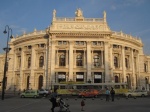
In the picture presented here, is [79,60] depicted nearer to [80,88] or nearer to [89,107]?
[80,88]

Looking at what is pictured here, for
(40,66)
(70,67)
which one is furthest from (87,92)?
(40,66)

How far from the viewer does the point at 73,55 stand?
52344mm

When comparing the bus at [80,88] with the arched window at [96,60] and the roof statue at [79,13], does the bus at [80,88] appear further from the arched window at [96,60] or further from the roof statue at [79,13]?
the roof statue at [79,13]

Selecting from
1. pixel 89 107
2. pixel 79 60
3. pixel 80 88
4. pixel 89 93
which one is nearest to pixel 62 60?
pixel 79 60

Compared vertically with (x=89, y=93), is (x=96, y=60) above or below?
above

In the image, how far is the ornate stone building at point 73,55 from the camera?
5143cm

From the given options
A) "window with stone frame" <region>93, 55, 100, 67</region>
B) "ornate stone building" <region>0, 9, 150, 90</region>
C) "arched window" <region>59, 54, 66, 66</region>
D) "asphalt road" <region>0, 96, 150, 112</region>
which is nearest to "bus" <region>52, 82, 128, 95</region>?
"ornate stone building" <region>0, 9, 150, 90</region>

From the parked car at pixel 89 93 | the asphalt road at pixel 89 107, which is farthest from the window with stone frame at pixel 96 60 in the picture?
the asphalt road at pixel 89 107

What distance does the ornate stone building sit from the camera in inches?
2025

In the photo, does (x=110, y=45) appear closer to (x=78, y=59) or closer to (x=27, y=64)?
(x=78, y=59)

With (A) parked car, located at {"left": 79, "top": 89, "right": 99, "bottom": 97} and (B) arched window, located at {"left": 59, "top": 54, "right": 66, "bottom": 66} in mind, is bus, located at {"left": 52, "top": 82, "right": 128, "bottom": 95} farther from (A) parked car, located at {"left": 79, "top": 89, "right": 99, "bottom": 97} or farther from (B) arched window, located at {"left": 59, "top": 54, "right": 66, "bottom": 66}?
(B) arched window, located at {"left": 59, "top": 54, "right": 66, "bottom": 66}

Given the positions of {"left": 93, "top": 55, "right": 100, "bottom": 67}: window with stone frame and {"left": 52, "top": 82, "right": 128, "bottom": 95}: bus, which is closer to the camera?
{"left": 52, "top": 82, "right": 128, "bottom": 95}: bus

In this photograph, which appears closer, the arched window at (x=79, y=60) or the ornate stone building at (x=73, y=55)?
the ornate stone building at (x=73, y=55)

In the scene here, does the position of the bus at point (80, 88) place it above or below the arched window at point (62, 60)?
below
